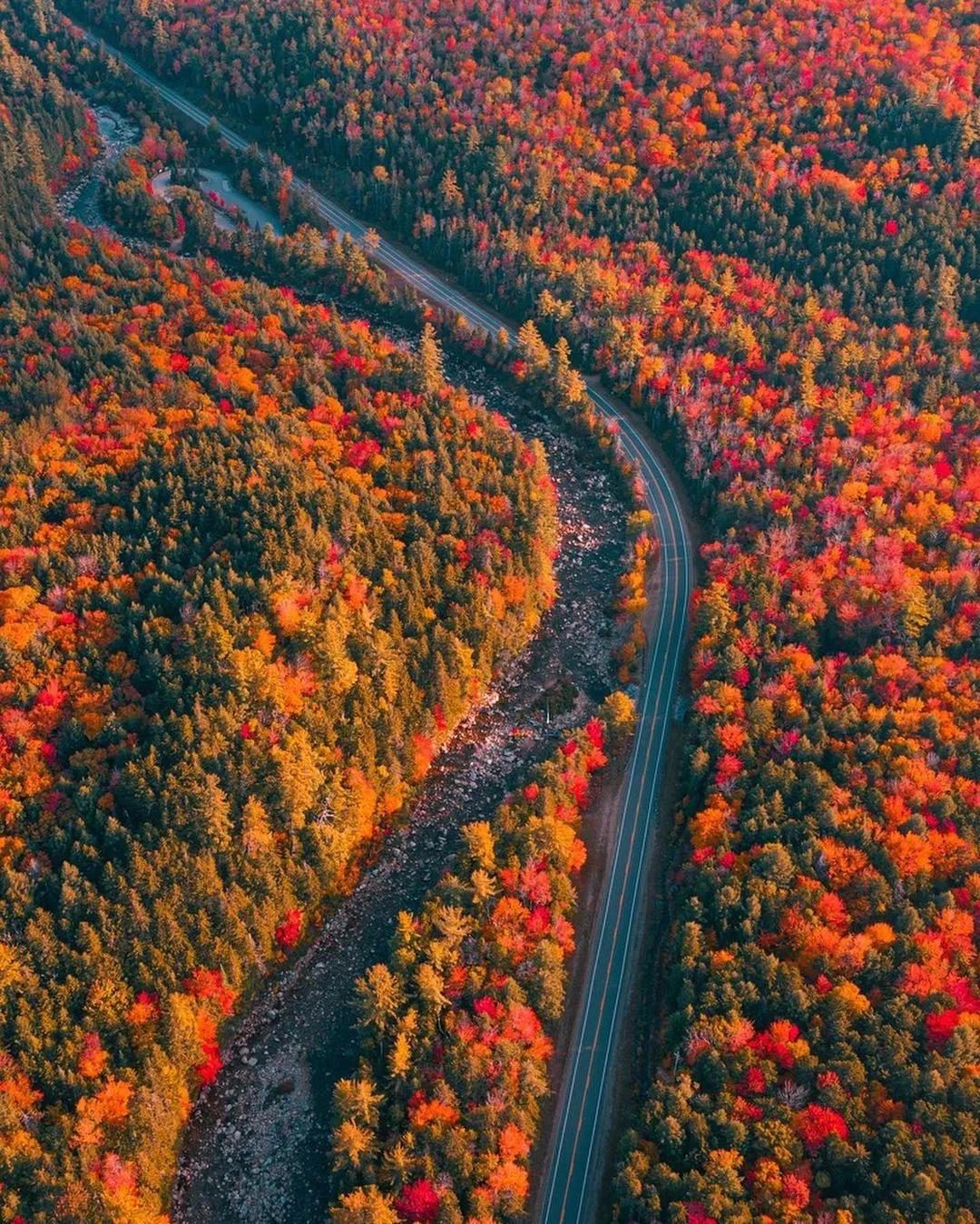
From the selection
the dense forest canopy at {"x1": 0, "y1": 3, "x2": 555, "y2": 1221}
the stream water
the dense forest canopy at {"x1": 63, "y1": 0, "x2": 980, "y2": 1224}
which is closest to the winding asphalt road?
the dense forest canopy at {"x1": 63, "y1": 0, "x2": 980, "y2": 1224}

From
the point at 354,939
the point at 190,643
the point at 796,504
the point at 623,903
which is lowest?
the point at 354,939

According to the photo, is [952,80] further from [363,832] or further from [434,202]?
[363,832]

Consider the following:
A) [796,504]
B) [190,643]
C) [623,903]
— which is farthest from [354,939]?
[796,504]

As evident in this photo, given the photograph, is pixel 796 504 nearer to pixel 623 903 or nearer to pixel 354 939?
pixel 623 903

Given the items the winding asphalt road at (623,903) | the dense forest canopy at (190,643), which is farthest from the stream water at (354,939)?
the winding asphalt road at (623,903)

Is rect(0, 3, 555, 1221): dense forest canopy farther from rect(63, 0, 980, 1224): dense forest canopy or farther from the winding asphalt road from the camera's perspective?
rect(63, 0, 980, 1224): dense forest canopy
